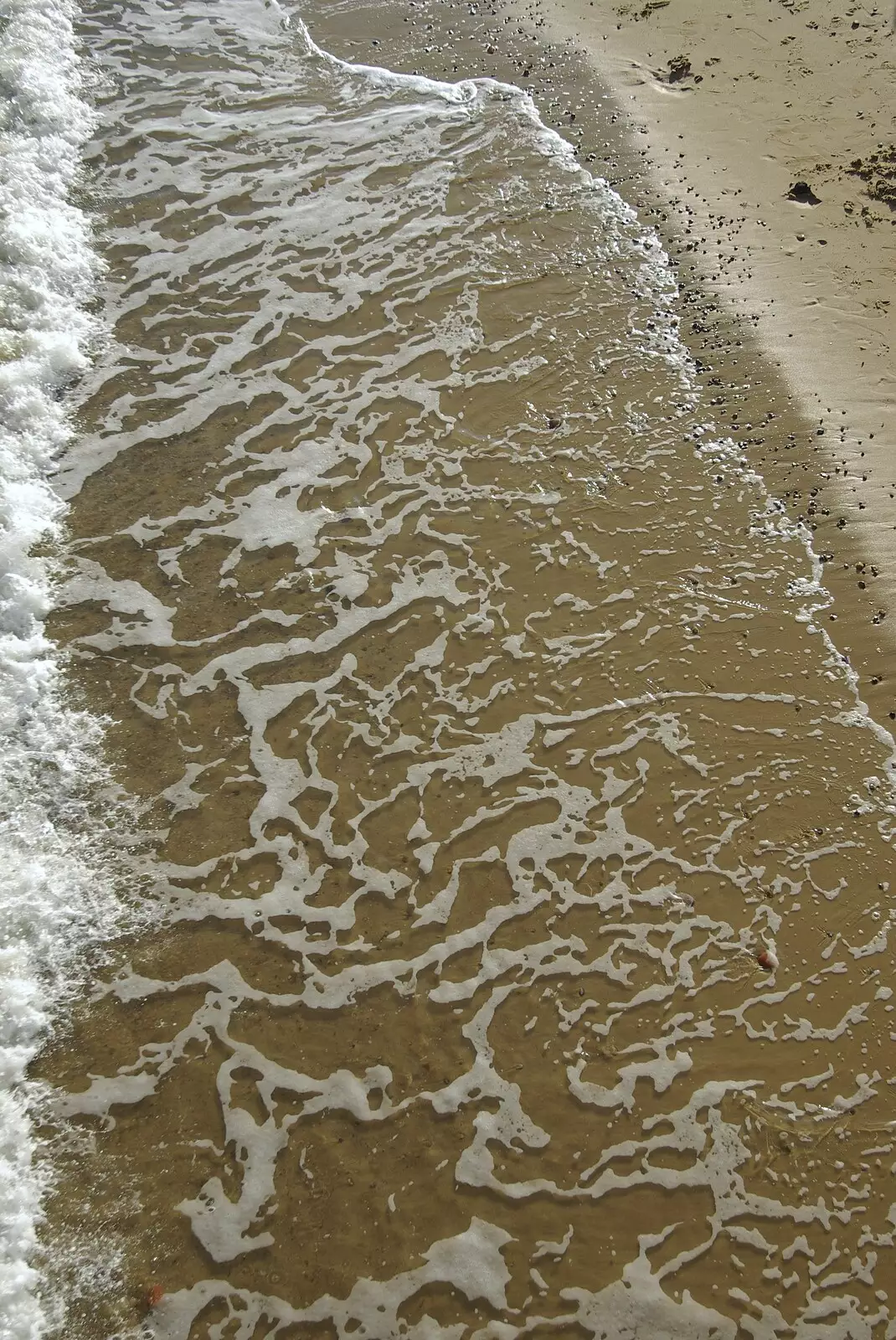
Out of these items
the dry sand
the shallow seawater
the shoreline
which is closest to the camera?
the shallow seawater

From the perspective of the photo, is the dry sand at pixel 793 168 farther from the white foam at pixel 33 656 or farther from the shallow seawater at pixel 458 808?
the white foam at pixel 33 656

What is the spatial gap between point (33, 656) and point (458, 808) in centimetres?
265

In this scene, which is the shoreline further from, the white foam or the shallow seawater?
the white foam

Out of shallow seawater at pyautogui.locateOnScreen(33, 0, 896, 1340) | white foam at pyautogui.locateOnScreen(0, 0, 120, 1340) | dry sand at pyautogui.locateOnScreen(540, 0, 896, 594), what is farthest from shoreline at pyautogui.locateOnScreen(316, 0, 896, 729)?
white foam at pyautogui.locateOnScreen(0, 0, 120, 1340)

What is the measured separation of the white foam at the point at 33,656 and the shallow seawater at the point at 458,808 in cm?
18

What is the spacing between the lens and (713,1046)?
438 cm

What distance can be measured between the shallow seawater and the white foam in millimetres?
185

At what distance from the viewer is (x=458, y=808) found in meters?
5.00

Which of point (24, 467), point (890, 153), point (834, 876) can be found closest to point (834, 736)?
point (834, 876)

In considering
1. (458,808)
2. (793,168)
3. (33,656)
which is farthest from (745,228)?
(33,656)

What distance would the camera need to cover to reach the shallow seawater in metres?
3.88

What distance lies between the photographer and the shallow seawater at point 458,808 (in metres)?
3.88

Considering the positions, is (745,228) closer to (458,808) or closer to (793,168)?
(793,168)

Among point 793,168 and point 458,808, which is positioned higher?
point 793,168
